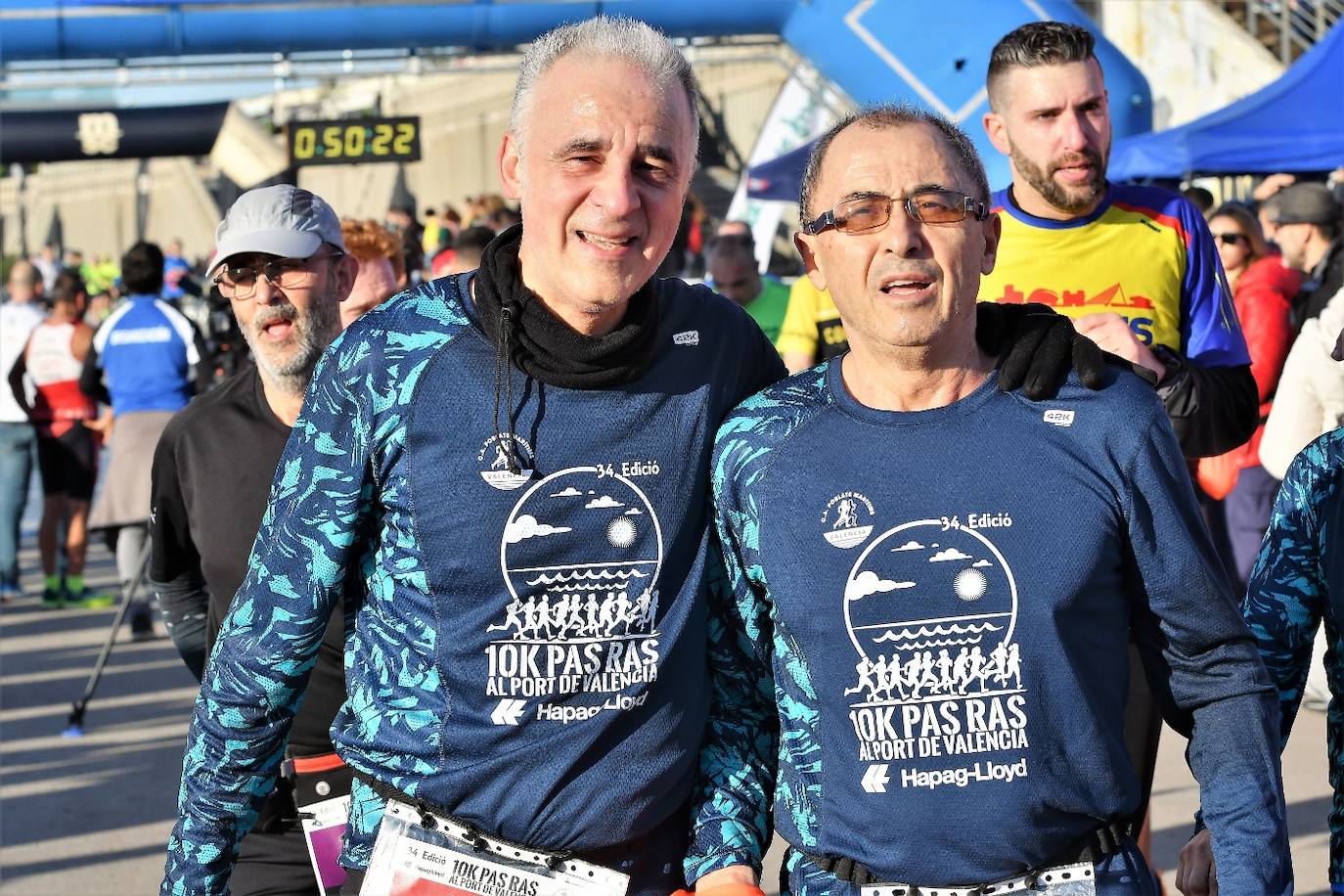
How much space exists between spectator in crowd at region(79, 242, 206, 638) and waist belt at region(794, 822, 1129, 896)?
776 cm

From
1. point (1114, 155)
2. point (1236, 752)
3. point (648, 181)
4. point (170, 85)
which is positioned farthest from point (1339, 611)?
point (170, 85)

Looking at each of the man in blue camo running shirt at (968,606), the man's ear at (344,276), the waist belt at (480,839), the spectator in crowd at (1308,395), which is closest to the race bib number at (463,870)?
the waist belt at (480,839)

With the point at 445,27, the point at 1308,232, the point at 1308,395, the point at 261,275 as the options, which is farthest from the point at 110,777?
the point at 445,27

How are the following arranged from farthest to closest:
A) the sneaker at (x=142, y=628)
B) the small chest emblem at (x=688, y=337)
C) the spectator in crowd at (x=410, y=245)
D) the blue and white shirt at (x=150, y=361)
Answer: the spectator in crowd at (x=410, y=245) → the sneaker at (x=142, y=628) → the blue and white shirt at (x=150, y=361) → the small chest emblem at (x=688, y=337)

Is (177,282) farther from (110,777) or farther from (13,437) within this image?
(110,777)

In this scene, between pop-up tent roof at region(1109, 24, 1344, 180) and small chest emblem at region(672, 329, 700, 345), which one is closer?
small chest emblem at region(672, 329, 700, 345)

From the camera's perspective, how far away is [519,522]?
2465 millimetres

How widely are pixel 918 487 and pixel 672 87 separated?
69 cm

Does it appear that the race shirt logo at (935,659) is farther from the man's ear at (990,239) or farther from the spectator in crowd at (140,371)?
the spectator in crowd at (140,371)

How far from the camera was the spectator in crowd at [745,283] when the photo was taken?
8273mm

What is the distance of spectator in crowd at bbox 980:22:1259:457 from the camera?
12.2 ft

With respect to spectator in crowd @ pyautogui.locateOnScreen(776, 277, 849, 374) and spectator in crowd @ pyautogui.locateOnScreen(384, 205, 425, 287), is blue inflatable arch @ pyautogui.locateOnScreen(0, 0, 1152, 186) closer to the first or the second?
spectator in crowd @ pyautogui.locateOnScreen(384, 205, 425, 287)

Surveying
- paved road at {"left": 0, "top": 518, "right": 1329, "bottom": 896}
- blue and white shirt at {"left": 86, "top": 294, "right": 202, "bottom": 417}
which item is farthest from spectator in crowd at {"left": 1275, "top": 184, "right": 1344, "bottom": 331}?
blue and white shirt at {"left": 86, "top": 294, "right": 202, "bottom": 417}

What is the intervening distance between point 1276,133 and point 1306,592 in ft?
31.8
